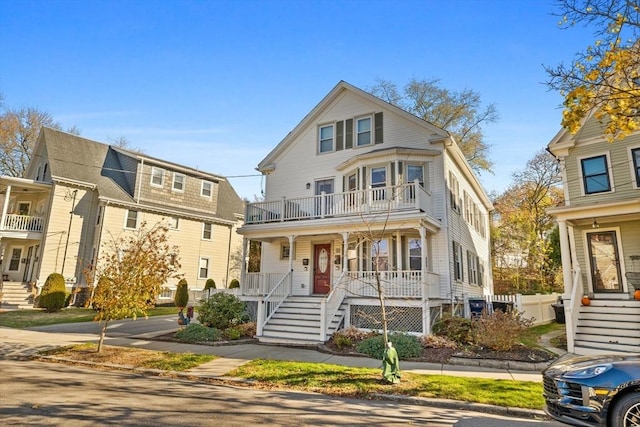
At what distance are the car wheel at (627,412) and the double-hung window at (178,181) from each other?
27549 mm

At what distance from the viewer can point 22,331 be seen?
14078mm

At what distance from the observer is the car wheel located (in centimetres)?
419

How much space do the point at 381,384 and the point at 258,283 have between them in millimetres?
9635

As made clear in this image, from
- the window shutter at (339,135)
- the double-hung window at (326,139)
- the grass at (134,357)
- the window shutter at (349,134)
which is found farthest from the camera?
the double-hung window at (326,139)

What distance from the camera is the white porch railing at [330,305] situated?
41.0 ft

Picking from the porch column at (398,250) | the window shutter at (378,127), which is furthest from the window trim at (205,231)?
the porch column at (398,250)

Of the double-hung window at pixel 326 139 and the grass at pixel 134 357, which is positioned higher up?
the double-hung window at pixel 326 139

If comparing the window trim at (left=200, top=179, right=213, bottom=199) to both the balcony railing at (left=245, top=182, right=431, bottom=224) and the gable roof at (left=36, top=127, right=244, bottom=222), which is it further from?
the balcony railing at (left=245, top=182, right=431, bottom=224)

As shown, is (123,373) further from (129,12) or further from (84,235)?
(84,235)

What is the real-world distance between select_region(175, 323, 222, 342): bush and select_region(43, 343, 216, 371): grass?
1.73 m

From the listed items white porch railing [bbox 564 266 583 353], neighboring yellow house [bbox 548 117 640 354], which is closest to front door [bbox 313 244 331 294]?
white porch railing [bbox 564 266 583 353]

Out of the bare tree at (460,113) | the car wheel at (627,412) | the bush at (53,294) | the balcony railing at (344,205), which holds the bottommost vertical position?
the car wheel at (627,412)

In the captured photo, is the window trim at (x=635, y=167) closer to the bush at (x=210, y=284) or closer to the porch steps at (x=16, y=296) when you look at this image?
the bush at (x=210, y=284)

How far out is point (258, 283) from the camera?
1628cm
